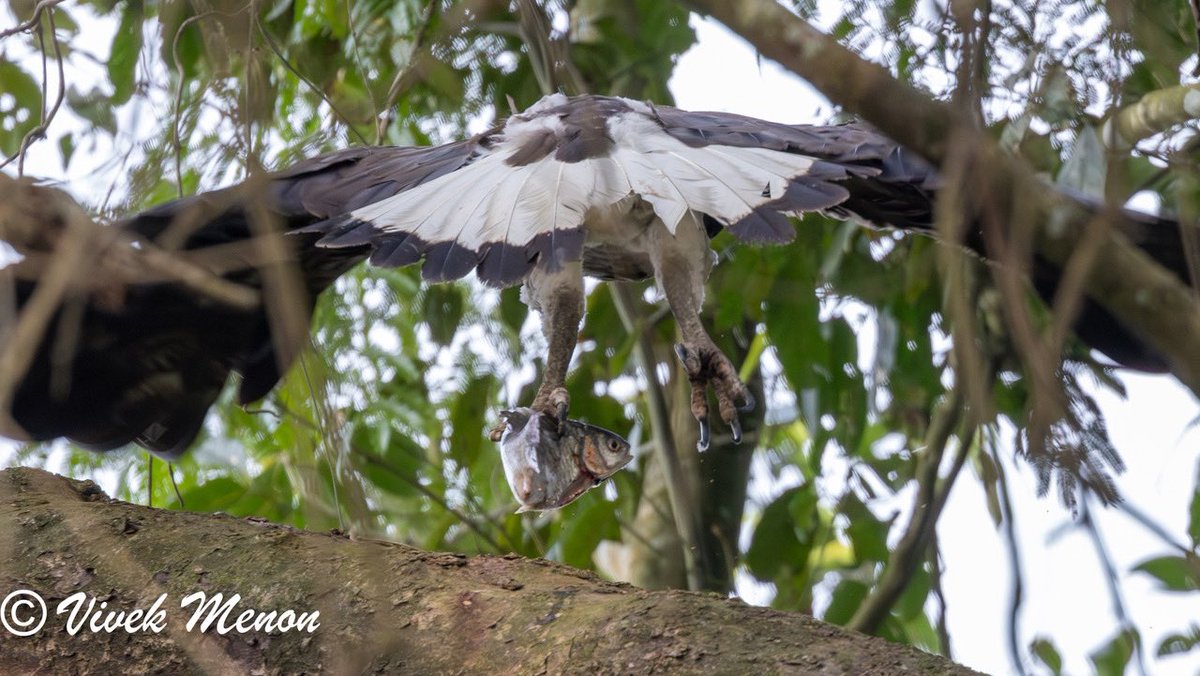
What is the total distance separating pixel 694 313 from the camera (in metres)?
2.48

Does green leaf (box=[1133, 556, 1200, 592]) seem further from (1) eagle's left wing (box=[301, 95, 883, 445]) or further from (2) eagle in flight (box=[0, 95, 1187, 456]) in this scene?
(1) eagle's left wing (box=[301, 95, 883, 445])

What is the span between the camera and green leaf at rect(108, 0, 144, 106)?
236cm

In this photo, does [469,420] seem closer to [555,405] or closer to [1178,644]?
[555,405]

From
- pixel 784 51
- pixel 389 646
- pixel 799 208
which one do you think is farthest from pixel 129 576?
pixel 784 51

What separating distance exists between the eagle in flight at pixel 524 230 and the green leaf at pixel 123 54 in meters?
0.26

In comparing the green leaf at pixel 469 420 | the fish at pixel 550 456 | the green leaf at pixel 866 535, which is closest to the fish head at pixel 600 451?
the fish at pixel 550 456

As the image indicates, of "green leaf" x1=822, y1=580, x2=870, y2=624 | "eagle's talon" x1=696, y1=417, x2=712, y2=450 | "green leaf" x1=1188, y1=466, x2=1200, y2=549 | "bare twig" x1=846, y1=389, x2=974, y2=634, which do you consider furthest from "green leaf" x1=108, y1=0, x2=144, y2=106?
"green leaf" x1=1188, y1=466, x2=1200, y2=549

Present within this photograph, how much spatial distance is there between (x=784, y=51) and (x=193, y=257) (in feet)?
4.80

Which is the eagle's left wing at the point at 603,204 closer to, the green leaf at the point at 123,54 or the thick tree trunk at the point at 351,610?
the thick tree trunk at the point at 351,610

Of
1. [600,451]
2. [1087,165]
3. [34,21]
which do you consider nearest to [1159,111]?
[1087,165]

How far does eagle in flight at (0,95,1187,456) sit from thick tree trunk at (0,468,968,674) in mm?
360

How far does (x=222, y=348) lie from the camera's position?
3.04m
